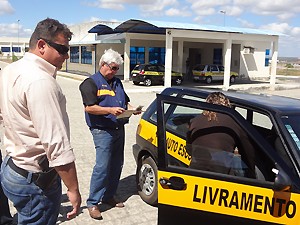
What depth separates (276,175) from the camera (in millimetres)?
2377

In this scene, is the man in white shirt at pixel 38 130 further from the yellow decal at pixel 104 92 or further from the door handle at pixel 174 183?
the yellow decal at pixel 104 92

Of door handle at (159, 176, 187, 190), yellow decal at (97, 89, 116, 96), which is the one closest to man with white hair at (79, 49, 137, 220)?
yellow decal at (97, 89, 116, 96)

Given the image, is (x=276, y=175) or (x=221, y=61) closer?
(x=276, y=175)

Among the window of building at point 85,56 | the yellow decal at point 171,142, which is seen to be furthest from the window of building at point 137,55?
the yellow decal at point 171,142

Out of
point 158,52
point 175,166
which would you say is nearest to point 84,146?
point 175,166

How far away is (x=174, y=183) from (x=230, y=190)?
0.44 m

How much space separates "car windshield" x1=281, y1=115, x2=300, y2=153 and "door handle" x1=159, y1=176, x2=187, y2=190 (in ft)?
3.06

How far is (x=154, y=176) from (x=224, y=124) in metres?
1.70

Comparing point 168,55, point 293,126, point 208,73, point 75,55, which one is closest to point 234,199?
point 293,126

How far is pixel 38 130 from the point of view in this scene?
6.35 ft

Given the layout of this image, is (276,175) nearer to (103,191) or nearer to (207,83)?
(103,191)

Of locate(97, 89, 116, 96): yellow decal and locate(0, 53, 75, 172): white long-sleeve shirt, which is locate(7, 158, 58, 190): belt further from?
locate(97, 89, 116, 96): yellow decal

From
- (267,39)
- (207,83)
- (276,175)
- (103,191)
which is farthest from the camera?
(207,83)

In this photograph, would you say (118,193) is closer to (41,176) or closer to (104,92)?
(104,92)
